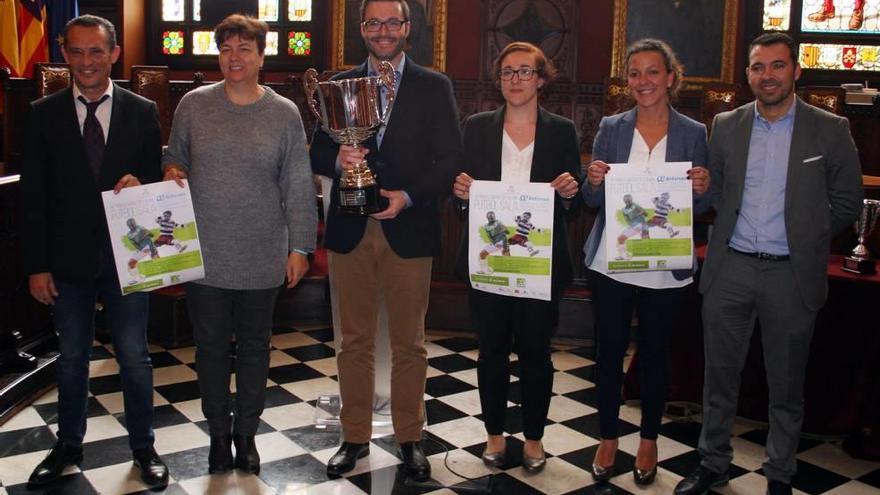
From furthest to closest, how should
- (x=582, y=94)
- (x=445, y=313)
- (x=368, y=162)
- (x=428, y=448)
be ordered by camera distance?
1. (x=582, y=94)
2. (x=445, y=313)
3. (x=428, y=448)
4. (x=368, y=162)

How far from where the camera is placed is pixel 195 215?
117 inches

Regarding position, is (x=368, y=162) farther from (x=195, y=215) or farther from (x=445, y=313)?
(x=445, y=313)

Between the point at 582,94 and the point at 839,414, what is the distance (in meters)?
5.93

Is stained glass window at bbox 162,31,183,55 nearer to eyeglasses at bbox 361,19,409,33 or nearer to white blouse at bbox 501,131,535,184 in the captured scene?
eyeglasses at bbox 361,19,409,33

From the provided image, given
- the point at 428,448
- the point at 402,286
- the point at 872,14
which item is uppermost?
the point at 872,14

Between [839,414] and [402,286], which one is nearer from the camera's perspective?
[402,286]

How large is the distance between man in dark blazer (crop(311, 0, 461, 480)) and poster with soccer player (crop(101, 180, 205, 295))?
0.50m

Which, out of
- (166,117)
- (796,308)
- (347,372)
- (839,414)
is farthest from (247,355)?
(166,117)

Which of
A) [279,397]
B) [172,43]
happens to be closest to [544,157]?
[279,397]

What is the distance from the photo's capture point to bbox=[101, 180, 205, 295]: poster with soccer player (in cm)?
284

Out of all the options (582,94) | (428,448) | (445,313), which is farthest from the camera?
(582,94)

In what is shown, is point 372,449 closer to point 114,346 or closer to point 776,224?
point 114,346

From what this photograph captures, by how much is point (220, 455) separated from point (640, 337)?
162 cm

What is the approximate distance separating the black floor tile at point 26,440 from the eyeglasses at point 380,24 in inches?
82.5
